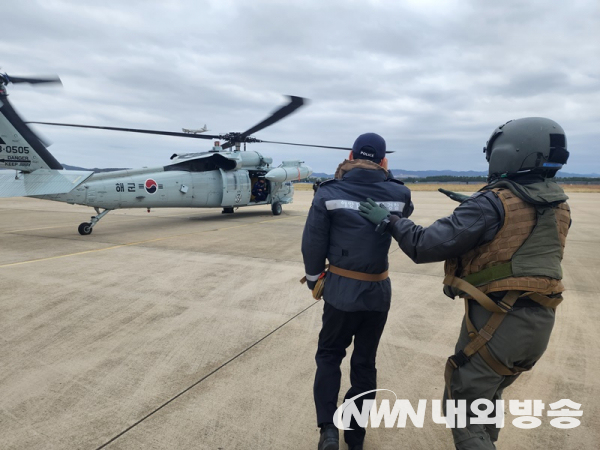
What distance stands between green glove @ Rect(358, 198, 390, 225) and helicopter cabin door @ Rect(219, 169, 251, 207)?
39.1ft

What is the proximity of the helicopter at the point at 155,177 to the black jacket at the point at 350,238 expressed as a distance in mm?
8248

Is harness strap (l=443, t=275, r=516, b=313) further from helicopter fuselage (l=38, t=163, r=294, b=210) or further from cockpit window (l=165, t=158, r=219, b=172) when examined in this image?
cockpit window (l=165, t=158, r=219, b=172)

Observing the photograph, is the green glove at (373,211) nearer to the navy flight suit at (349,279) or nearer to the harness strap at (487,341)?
the navy flight suit at (349,279)

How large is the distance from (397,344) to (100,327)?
3.26m

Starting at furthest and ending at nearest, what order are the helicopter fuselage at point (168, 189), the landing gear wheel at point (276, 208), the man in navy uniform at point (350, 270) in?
the landing gear wheel at point (276, 208) → the helicopter fuselage at point (168, 189) → the man in navy uniform at point (350, 270)

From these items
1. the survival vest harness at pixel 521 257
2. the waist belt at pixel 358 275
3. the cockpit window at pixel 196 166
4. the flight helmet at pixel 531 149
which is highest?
the cockpit window at pixel 196 166

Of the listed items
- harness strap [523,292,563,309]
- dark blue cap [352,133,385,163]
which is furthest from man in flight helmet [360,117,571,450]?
dark blue cap [352,133,385,163]

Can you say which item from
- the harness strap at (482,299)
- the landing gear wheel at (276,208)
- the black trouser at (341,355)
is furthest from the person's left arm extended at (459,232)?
the landing gear wheel at (276,208)

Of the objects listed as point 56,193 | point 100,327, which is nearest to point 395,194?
point 100,327

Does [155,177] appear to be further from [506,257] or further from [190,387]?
[506,257]

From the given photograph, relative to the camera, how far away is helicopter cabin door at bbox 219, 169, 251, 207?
1393 centimetres

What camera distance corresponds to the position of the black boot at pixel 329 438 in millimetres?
2283

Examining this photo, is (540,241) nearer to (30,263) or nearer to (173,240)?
(30,263)

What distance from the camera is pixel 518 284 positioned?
6.22ft
